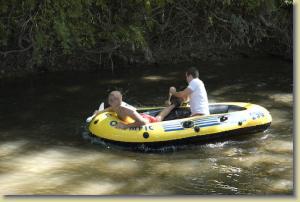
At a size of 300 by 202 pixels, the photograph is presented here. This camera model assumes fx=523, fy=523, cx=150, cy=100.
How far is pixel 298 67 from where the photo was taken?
430cm

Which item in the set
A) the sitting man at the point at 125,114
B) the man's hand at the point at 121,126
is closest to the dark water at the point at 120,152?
the man's hand at the point at 121,126

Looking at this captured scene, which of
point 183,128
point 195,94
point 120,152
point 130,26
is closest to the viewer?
point 120,152

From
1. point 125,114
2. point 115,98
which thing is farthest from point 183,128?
point 115,98

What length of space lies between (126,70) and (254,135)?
6322 mm

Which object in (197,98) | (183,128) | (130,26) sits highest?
(130,26)

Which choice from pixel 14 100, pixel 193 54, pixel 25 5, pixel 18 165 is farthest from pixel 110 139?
pixel 193 54

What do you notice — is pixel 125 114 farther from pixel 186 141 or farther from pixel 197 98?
pixel 197 98

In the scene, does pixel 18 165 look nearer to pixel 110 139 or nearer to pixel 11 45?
pixel 110 139

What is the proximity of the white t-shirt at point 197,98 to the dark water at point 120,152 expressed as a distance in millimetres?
601

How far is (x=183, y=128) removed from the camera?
27.4 ft

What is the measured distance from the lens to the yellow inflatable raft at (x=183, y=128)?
8289 mm

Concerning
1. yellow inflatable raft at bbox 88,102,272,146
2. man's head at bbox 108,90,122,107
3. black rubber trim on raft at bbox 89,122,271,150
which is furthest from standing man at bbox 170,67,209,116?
man's head at bbox 108,90,122,107

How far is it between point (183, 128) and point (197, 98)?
0.60 meters

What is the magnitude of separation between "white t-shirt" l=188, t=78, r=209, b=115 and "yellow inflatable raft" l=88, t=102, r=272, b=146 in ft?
0.53
